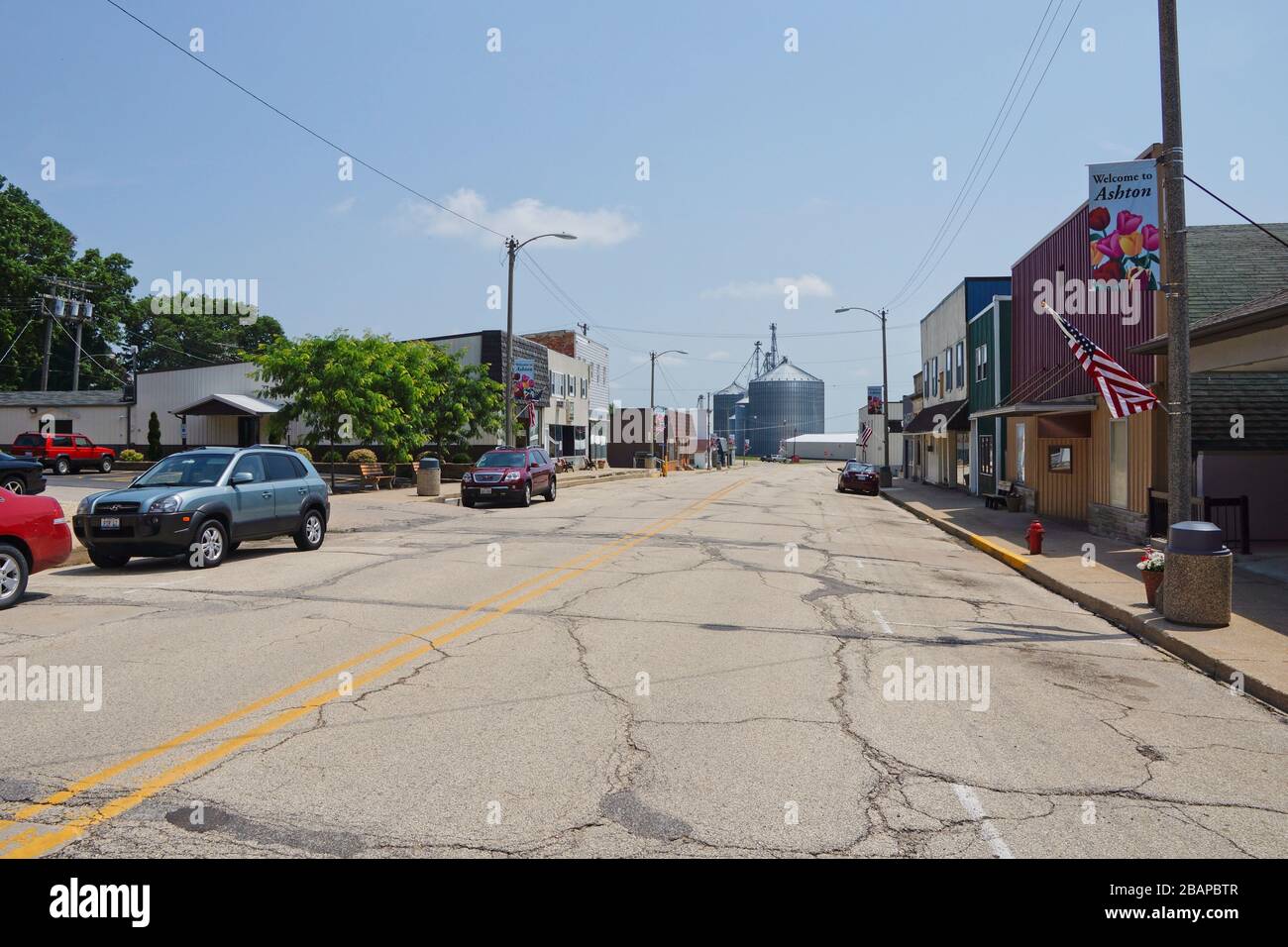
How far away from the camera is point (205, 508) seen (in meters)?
13.0

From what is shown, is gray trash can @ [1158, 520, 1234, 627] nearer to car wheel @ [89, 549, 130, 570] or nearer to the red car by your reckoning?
the red car

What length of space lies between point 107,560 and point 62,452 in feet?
125

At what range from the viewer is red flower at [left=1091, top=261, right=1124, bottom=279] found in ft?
40.7

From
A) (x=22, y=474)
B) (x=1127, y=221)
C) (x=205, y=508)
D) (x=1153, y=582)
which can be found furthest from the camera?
(x=22, y=474)

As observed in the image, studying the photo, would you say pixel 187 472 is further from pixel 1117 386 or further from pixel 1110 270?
pixel 1110 270

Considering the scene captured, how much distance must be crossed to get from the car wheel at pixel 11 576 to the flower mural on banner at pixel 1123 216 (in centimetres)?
1384

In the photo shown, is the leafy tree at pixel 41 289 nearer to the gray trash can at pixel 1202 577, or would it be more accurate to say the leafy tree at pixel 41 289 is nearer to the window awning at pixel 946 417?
the window awning at pixel 946 417

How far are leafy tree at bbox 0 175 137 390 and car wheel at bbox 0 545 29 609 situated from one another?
65480 millimetres

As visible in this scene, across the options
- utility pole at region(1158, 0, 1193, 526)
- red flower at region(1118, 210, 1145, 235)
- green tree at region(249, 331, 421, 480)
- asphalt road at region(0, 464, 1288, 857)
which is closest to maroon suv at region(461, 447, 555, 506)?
green tree at region(249, 331, 421, 480)

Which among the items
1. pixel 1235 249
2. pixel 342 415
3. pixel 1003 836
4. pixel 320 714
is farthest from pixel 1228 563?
pixel 342 415

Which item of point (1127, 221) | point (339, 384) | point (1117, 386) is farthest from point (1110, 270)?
point (339, 384)
